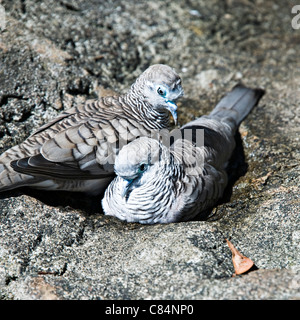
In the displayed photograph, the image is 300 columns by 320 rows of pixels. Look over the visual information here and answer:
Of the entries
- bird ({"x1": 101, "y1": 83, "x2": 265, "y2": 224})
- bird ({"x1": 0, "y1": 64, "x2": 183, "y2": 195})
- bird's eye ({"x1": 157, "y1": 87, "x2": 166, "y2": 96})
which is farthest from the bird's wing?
bird's eye ({"x1": 157, "y1": 87, "x2": 166, "y2": 96})

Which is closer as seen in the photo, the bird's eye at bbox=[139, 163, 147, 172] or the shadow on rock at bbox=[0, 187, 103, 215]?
the bird's eye at bbox=[139, 163, 147, 172]

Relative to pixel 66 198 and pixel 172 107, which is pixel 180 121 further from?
pixel 66 198

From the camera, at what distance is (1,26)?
538 cm

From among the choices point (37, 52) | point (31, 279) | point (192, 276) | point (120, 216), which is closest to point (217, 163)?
point (120, 216)

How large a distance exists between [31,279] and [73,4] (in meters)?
4.01

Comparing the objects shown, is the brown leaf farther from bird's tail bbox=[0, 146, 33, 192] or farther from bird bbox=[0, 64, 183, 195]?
bird's tail bbox=[0, 146, 33, 192]

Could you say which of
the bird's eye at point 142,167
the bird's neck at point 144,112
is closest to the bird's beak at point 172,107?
the bird's neck at point 144,112

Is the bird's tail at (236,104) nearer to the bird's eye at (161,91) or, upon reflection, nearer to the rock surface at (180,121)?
the rock surface at (180,121)

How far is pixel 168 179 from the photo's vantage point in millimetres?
3934

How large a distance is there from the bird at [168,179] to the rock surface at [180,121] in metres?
0.16

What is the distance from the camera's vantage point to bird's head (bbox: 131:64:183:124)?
170 inches

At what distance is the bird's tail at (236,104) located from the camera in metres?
5.19

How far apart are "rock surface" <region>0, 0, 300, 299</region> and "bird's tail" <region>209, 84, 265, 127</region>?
0.12 m

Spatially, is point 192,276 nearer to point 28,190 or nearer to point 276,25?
point 28,190
